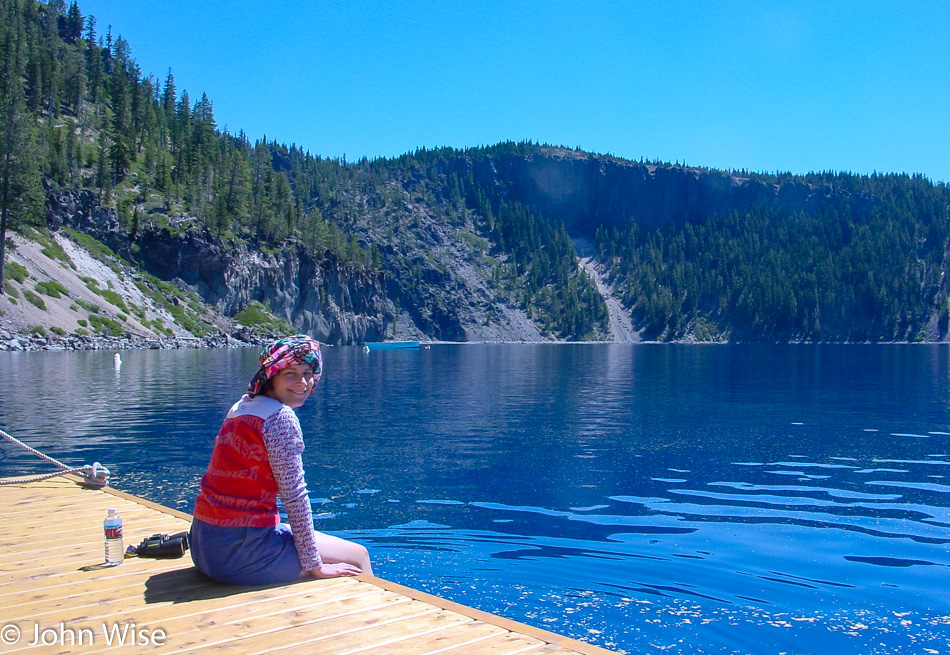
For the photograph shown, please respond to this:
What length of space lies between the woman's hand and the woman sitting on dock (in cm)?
7

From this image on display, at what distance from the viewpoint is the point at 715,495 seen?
16.6 meters

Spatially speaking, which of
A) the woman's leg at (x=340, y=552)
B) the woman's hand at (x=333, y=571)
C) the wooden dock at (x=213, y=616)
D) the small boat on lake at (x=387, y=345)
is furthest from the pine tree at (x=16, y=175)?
the woman's hand at (x=333, y=571)

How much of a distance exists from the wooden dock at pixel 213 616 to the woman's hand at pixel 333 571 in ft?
0.26

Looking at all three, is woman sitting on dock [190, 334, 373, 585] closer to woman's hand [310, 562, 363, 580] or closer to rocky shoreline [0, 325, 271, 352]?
woman's hand [310, 562, 363, 580]

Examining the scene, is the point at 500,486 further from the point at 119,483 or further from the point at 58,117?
the point at 58,117

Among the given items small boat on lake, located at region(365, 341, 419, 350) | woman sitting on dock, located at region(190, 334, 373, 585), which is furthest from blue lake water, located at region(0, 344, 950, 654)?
small boat on lake, located at region(365, 341, 419, 350)

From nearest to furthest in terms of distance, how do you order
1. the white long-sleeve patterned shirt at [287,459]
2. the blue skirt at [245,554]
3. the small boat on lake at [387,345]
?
the white long-sleeve patterned shirt at [287,459]
the blue skirt at [245,554]
the small boat on lake at [387,345]

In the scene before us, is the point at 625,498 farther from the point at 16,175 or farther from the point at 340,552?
the point at 16,175

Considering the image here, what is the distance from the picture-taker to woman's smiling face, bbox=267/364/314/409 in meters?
6.59

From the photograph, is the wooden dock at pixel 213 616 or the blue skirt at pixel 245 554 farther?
the blue skirt at pixel 245 554

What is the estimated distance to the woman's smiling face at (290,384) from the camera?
659 cm

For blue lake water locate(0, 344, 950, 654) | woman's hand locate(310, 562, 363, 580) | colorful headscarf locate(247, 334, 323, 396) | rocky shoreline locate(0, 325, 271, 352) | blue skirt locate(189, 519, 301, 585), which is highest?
colorful headscarf locate(247, 334, 323, 396)

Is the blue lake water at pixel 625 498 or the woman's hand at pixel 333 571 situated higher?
the woman's hand at pixel 333 571

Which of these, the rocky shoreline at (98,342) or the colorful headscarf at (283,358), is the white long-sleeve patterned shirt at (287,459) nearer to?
the colorful headscarf at (283,358)
